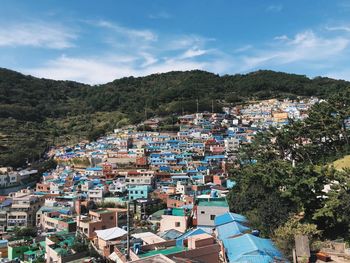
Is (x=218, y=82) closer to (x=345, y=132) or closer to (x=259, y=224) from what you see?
(x=345, y=132)

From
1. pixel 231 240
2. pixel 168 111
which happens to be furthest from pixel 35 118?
pixel 231 240

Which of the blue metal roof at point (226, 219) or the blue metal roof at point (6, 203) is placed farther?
the blue metal roof at point (6, 203)

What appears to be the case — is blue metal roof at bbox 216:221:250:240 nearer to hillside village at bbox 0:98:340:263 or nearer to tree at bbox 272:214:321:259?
hillside village at bbox 0:98:340:263

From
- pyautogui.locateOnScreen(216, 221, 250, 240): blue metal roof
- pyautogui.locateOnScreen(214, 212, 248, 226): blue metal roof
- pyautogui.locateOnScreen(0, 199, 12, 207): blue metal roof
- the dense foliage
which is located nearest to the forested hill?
pyautogui.locateOnScreen(0, 199, 12, 207): blue metal roof

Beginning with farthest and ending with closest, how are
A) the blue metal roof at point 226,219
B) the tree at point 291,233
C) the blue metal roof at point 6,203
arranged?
the blue metal roof at point 6,203 → the blue metal roof at point 226,219 → the tree at point 291,233

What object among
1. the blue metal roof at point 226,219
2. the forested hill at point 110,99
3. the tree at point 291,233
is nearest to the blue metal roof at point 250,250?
the tree at point 291,233

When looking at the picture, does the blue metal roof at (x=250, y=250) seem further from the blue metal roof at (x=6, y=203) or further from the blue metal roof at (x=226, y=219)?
the blue metal roof at (x=6, y=203)
